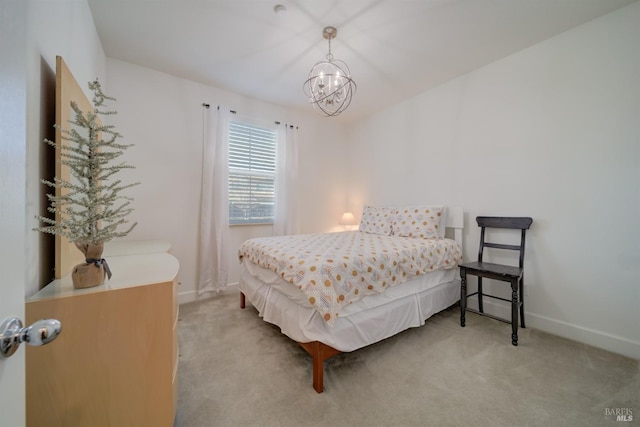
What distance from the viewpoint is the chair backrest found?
2299mm

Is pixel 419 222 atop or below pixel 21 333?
atop

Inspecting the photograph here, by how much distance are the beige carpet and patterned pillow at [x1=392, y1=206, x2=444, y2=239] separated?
1.05 meters

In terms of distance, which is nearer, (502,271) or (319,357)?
(319,357)

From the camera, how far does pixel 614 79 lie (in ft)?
6.39

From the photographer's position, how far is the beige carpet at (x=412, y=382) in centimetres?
131

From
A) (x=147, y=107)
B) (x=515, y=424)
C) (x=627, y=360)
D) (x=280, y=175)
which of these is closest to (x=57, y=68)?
(x=147, y=107)

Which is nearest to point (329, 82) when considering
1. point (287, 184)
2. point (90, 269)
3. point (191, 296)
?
point (287, 184)

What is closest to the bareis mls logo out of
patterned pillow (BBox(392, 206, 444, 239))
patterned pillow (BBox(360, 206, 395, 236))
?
patterned pillow (BBox(392, 206, 444, 239))

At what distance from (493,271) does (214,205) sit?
3115 mm

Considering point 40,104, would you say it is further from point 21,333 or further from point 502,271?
point 502,271

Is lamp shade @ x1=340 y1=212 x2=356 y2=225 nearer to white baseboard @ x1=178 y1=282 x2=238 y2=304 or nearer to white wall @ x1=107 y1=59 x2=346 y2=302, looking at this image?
white wall @ x1=107 y1=59 x2=346 y2=302

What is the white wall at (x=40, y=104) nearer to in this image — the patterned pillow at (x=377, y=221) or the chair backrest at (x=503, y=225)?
the patterned pillow at (x=377, y=221)

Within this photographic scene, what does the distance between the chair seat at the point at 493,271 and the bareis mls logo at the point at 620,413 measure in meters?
0.87

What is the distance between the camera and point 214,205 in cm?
307
